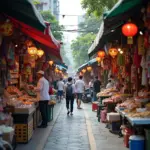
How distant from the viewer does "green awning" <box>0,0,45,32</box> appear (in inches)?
265

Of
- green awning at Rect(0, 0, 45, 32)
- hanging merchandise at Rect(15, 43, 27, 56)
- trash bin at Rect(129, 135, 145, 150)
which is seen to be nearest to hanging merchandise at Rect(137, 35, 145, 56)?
trash bin at Rect(129, 135, 145, 150)

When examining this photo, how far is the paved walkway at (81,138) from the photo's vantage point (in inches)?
367

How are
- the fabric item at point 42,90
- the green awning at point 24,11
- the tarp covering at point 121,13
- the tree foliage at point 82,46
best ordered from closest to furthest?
the green awning at point 24,11
the tarp covering at point 121,13
the fabric item at point 42,90
the tree foliage at point 82,46

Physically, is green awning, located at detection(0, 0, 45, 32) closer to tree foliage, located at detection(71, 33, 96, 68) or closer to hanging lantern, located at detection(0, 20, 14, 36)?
hanging lantern, located at detection(0, 20, 14, 36)

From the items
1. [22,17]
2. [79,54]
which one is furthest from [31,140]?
[79,54]

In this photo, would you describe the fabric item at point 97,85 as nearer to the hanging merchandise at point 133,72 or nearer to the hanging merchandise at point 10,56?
the hanging merchandise at point 133,72

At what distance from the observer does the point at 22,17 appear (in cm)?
786

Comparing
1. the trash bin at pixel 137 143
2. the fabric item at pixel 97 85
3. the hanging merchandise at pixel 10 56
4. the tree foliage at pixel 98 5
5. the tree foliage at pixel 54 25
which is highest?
the tree foliage at pixel 54 25

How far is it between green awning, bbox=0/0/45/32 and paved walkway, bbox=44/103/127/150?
351 centimetres

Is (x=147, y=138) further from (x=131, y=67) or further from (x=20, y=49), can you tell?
(x=20, y=49)

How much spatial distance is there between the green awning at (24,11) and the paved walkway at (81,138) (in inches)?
138

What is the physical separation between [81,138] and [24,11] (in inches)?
196

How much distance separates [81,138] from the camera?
1065 cm

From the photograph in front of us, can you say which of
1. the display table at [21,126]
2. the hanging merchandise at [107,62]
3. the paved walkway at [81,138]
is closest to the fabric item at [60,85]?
the hanging merchandise at [107,62]
